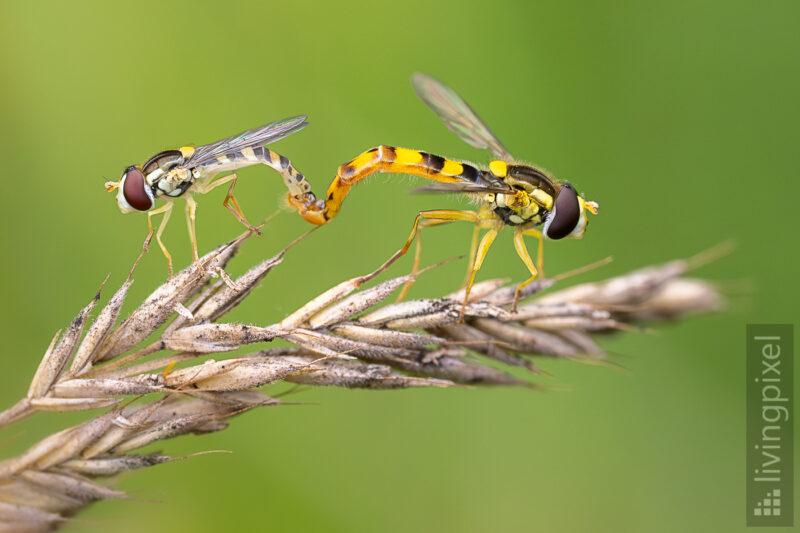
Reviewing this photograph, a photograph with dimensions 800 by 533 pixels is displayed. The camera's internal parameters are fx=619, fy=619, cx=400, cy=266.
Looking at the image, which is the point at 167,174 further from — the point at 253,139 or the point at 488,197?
the point at 488,197

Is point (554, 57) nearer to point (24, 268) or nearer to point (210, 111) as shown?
point (210, 111)

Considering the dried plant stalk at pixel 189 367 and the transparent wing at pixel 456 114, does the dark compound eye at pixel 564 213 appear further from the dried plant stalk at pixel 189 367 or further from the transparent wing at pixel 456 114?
the dried plant stalk at pixel 189 367

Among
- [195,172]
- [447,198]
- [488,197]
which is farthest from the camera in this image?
[447,198]

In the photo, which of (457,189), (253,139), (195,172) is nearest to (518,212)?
(457,189)

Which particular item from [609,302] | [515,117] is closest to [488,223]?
[609,302]

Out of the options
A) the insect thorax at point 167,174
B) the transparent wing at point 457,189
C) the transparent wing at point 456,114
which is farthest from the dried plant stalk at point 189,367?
the transparent wing at point 456,114

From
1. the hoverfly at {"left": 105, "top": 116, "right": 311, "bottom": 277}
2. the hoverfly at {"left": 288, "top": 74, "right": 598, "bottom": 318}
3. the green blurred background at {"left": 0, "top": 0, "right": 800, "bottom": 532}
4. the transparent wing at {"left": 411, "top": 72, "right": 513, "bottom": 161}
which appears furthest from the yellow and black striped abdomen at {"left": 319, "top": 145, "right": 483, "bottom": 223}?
the green blurred background at {"left": 0, "top": 0, "right": 800, "bottom": 532}
